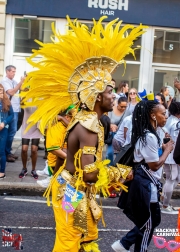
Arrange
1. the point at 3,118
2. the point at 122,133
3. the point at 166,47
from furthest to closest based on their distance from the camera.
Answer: the point at 166,47, the point at 3,118, the point at 122,133

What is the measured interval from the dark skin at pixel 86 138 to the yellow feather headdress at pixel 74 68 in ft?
0.26

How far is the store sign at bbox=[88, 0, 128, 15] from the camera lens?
11.6 meters

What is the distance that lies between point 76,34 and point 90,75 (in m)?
0.37

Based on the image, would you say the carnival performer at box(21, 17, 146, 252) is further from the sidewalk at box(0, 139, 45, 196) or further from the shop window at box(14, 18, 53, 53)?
the shop window at box(14, 18, 53, 53)

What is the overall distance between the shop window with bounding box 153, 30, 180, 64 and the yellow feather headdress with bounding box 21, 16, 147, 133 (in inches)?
348

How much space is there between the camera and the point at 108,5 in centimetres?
1170

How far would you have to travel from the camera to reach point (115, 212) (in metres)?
6.20

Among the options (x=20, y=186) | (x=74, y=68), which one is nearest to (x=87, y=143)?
(x=74, y=68)

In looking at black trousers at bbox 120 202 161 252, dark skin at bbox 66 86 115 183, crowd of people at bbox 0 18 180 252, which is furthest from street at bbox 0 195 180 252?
dark skin at bbox 66 86 115 183

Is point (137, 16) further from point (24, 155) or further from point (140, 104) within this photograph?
point (140, 104)

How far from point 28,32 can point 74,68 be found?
28.6ft

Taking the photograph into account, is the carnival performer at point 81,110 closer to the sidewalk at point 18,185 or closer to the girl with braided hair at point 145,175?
the girl with braided hair at point 145,175

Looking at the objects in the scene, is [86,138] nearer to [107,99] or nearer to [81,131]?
[81,131]

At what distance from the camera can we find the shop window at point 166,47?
40.0ft
